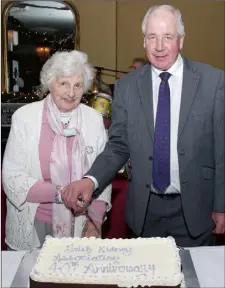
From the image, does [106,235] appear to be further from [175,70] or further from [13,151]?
[175,70]

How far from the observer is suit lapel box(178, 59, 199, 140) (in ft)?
5.69

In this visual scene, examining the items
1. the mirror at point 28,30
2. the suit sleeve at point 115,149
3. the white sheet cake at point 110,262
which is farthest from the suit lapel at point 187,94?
the mirror at point 28,30

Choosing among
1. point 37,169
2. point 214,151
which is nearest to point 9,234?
point 37,169

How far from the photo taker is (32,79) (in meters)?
3.09

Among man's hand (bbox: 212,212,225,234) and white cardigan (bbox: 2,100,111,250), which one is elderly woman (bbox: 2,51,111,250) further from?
man's hand (bbox: 212,212,225,234)

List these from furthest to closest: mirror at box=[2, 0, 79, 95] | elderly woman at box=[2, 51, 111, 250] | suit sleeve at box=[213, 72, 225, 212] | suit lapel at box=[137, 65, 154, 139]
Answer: mirror at box=[2, 0, 79, 95], elderly woman at box=[2, 51, 111, 250], suit lapel at box=[137, 65, 154, 139], suit sleeve at box=[213, 72, 225, 212]

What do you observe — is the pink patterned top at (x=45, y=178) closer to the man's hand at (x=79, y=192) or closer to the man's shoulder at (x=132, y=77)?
the man's hand at (x=79, y=192)

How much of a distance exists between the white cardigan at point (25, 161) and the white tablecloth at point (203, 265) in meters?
0.58

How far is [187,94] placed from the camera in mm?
1745

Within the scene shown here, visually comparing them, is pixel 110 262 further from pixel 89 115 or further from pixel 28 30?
pixel 28 30

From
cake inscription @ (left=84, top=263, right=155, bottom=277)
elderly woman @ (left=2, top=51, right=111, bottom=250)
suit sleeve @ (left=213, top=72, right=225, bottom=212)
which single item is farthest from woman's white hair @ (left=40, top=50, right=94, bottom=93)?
cake inscription @ (left=84, top=263, right=155, bottom=277)

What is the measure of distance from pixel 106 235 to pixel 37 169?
0.66 metres

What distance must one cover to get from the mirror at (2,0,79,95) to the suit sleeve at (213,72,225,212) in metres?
1.68

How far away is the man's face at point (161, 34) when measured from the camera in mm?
1708
